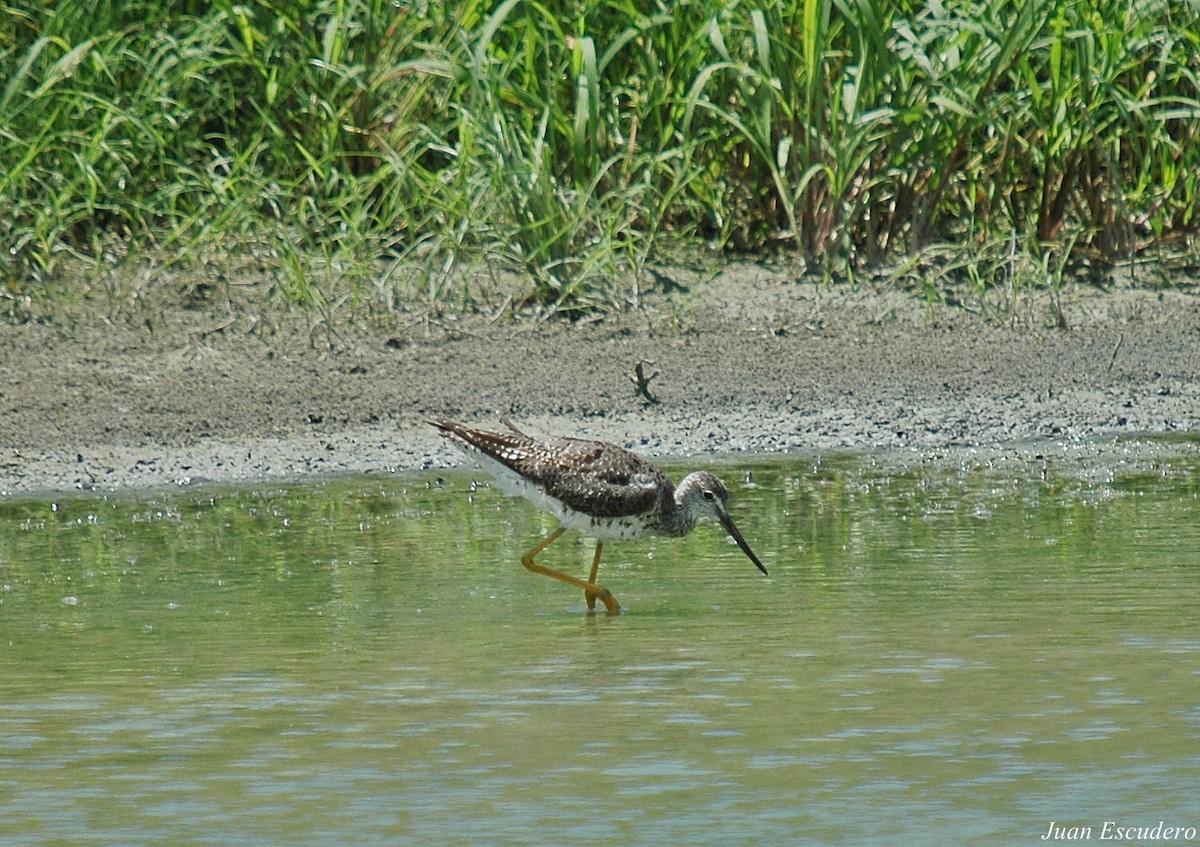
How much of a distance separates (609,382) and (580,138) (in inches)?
46.5

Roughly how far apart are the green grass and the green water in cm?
214

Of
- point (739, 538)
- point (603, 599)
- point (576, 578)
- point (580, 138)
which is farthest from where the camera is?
point (580, 138)

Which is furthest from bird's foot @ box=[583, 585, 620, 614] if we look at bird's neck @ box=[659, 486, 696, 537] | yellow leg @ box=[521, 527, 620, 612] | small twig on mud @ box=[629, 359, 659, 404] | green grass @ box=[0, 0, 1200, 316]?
green grass @ box=[0, 0, 1200, 316]

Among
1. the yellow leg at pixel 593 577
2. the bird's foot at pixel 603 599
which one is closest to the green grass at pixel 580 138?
the yellow leg at pixel 593 577

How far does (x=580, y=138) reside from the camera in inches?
379

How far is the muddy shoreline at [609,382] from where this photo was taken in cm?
849

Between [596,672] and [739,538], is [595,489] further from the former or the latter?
[596,672]

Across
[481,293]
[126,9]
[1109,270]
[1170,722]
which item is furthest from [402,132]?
[1170,722]

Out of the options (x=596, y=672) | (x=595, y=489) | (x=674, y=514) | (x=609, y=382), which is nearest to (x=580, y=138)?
(x=609, y=382)

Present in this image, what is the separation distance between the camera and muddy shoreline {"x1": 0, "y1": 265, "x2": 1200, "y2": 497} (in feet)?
27.9

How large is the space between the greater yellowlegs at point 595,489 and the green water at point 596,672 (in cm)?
21

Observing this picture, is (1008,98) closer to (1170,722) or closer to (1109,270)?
(1109,270)

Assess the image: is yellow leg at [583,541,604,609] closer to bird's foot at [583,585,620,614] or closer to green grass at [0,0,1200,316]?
bird's foot at [583,585,620,614]

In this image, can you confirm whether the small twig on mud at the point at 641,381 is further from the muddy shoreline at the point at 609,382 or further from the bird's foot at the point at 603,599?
the bird's foot at the point at 603,599
